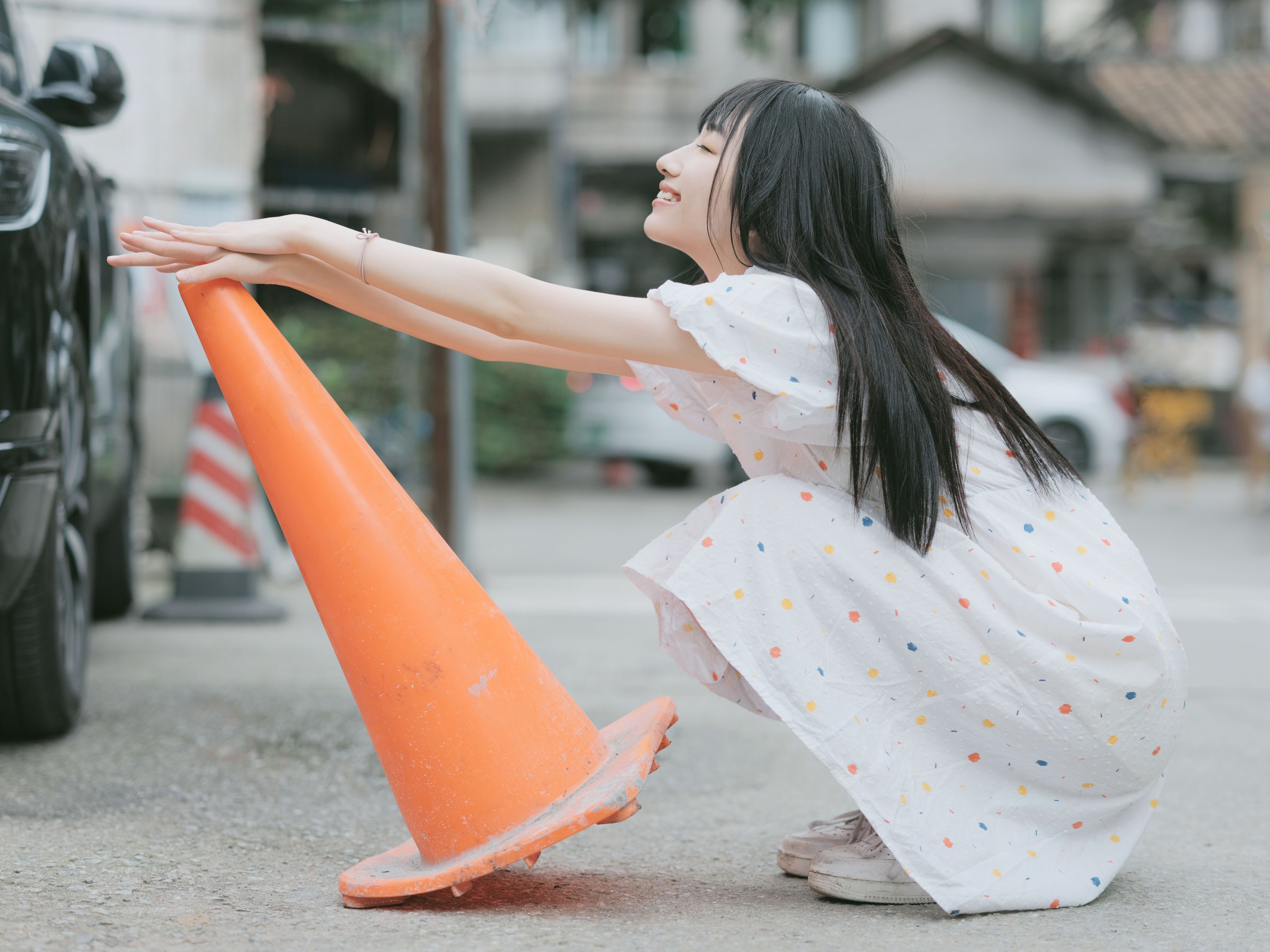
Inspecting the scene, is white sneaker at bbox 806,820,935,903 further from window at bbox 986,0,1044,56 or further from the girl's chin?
window at bbox 986,0,1044,56

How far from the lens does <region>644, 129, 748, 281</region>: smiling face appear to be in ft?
7.20

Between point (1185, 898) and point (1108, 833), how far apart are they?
189mm

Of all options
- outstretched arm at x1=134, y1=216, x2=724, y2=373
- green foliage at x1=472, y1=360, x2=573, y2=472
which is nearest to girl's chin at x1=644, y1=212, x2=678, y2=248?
outstretched arm at x1=134, y1=216, x2=724, y2=373

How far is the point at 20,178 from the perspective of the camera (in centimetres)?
272

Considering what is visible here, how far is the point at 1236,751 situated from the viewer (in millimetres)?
3395

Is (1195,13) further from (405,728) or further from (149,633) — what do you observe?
(405,728)

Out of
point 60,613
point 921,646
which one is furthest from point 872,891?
point 60,613

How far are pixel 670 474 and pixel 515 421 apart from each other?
1795 millimetres

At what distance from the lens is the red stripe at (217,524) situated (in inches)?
212

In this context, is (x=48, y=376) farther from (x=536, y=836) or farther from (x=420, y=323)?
(x=536, y=836)

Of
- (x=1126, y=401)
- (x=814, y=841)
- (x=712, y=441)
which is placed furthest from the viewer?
(x=1126, y=401)

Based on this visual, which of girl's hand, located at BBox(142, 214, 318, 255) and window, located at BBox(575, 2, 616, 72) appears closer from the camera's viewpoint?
girl's hand, located at BBox(142, 214, 318, 255)

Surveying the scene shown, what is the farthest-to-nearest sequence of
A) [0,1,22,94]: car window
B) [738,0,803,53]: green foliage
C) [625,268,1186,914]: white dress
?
1. [738,0,803,53]: green foliage
2. [0,1,22,94]: car window
3. [625,268,1186,914]: white dress

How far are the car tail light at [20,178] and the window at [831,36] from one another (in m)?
17.8
